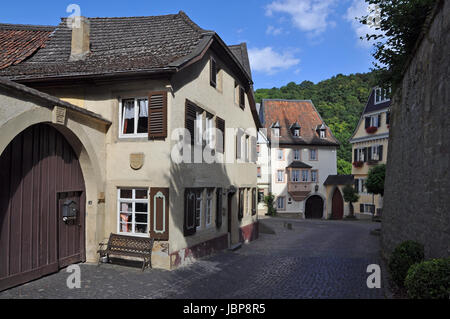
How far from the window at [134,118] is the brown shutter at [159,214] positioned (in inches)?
71.0

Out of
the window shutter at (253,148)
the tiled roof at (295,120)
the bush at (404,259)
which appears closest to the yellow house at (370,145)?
the tiled roof at (295,120)

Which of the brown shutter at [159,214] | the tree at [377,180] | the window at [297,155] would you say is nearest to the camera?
the brown shutter at [159,214]

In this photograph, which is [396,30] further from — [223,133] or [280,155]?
[280,155]

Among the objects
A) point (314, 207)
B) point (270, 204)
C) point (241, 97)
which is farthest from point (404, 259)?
point (314, 207)

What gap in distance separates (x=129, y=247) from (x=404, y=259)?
7.04 meters

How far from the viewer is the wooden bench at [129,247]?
10.3 m

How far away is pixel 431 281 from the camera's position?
5.86 m

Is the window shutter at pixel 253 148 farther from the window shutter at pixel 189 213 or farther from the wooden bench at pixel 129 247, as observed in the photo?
the wooden bench at pixel 129 247

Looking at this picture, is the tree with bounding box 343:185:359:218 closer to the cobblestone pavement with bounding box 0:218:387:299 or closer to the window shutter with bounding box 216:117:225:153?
the cobblestone pavement with bounding box 0:218:387:299

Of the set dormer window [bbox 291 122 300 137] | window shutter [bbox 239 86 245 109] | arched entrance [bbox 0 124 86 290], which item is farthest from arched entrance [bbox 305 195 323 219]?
arched entrance [bbox 0 124 86 290]
